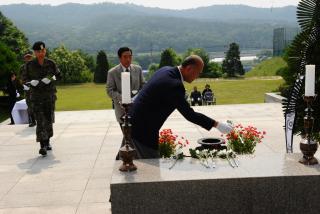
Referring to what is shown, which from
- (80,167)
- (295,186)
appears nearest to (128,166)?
(295,186)

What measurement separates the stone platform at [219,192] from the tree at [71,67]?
5433 centimetres

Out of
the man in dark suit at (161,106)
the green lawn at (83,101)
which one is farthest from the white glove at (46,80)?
the green lawn at (83,101)

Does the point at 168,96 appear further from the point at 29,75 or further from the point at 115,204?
the point at 29,75

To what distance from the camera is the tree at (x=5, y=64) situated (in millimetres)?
20134

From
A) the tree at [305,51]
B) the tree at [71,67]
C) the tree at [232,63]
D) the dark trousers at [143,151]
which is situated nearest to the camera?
the dark trousers at [143,151]

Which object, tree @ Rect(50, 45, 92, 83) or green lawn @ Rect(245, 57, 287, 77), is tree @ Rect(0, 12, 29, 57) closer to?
A: tree @ Rect(50, 45, 92, 83)

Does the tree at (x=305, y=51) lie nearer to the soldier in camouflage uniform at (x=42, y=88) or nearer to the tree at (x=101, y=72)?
the soldier in camouflage uniform at (x=42, y=88)

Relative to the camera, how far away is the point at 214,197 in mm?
3729

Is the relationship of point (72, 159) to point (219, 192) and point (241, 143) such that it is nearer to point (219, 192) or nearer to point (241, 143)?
point (241, 143)

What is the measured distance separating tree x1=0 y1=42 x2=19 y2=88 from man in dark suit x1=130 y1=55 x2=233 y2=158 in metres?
17.3

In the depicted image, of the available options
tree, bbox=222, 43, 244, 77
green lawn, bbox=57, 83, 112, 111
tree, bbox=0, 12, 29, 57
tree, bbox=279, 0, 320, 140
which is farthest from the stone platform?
tree, bbox=222, 43, 244, 77

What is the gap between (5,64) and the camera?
20234mm

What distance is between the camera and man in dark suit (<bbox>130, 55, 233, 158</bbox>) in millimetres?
4113

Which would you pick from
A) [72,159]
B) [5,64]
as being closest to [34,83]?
[72,159]
